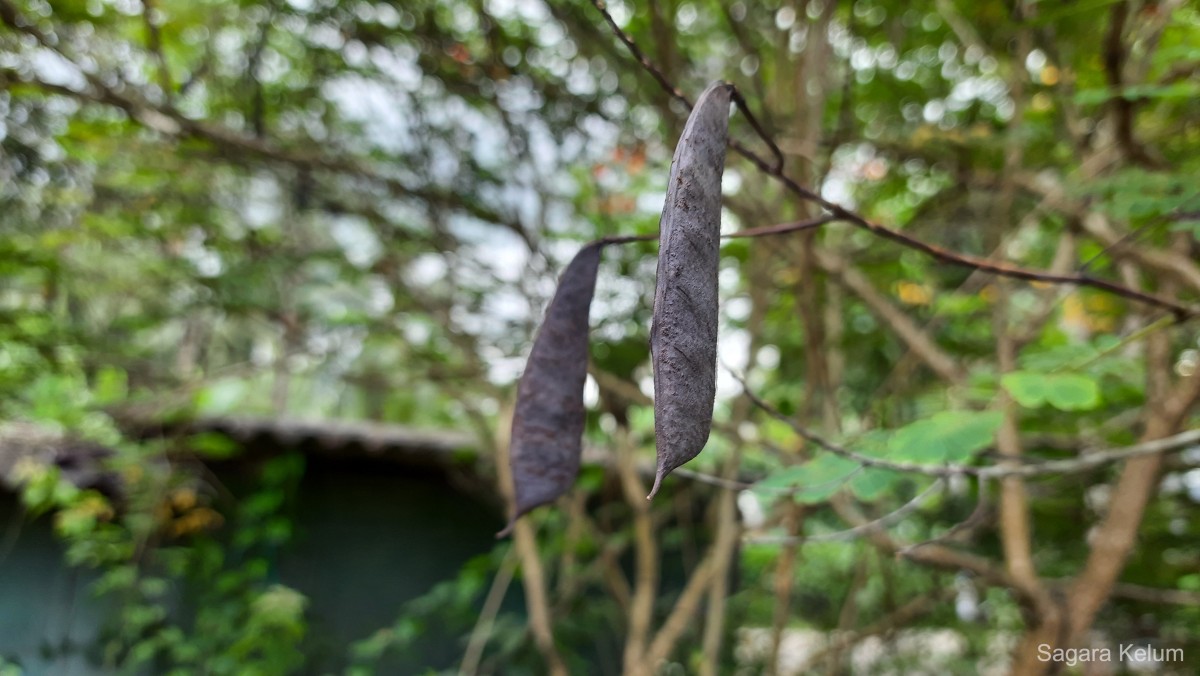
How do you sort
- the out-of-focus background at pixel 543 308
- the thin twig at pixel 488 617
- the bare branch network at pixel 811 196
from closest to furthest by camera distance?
the bare branch network at pixel 811 196 → the out-of-focus background at pixel 543 308 → the thin twig at pixel 488 617

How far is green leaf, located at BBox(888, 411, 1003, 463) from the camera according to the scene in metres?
1.27

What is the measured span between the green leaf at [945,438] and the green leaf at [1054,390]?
0.26 ft

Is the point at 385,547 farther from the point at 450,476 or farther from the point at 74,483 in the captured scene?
the point at 74,483

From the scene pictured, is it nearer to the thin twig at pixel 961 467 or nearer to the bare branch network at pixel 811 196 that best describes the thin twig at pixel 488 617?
the thin twig at pixel 961 467

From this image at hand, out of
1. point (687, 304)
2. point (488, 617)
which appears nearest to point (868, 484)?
point (687, 304)

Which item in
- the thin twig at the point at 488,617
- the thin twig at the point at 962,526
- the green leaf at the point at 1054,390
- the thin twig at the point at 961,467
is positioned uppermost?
the green leaf at the point at 1054,390

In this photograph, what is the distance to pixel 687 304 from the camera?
1.98ft

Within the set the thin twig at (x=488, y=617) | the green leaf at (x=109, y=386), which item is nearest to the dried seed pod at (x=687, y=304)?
the thin twig at (x=488, y=617)

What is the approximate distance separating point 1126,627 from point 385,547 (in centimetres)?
339

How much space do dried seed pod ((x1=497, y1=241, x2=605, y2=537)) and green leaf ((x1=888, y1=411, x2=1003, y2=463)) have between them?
24.6 inches

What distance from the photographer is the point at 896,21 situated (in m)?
2.74

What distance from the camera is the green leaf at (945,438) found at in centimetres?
127

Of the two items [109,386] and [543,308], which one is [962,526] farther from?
[109,386]

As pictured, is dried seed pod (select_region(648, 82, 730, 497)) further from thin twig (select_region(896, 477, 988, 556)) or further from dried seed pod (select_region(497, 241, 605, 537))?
thin twig (select_region(896, 477, 988, 556))
